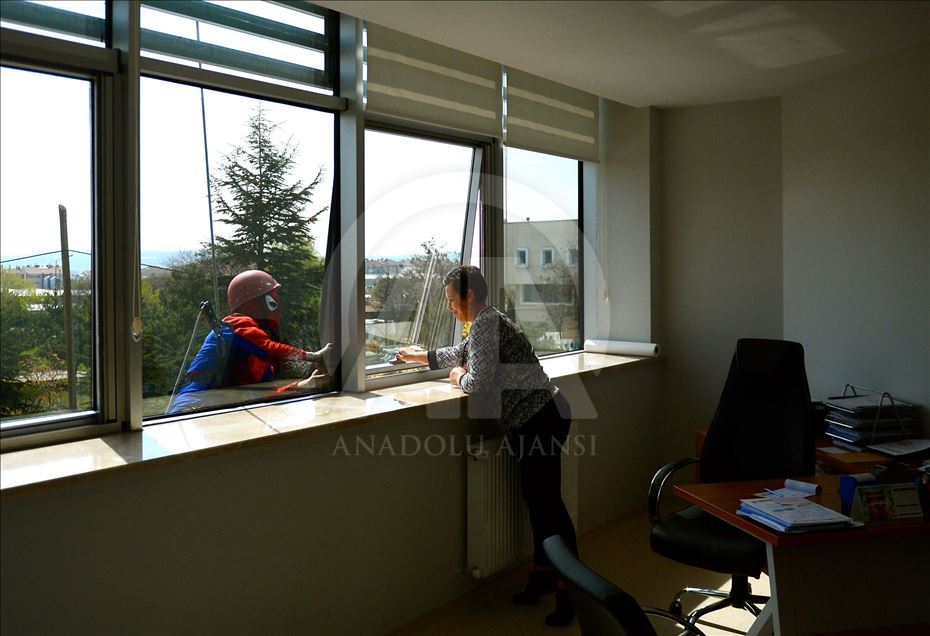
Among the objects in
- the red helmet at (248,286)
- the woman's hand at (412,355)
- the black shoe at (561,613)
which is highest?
the red helmet at (248,286)

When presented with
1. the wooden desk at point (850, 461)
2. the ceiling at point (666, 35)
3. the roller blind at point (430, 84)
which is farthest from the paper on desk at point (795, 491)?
the roller blind at point (430, 84)

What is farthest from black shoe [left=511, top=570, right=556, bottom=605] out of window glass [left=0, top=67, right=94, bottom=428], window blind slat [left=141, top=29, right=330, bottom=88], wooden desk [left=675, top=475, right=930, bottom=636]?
window blind slat [left=141, top=29, right=330, bottom=88]

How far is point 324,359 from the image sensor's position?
3631 mm

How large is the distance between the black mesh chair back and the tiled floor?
81 cm

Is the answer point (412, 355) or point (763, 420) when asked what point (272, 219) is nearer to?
point (412, 355)

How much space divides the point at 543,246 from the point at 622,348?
94cm

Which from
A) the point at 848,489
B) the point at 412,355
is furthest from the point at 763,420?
the point at 412,355

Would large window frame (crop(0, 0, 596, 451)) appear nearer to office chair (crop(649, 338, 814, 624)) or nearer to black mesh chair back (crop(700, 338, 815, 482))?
office chair (crop(649, 338, 814, 624))

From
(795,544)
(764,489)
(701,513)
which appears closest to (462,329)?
(701,513)

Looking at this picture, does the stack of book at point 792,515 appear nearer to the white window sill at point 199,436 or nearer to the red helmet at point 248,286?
the white window sill at point 199,436

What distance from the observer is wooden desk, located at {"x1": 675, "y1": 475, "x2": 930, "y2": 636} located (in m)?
2.50

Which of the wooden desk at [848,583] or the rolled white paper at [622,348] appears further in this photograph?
the rolled white paper at [622,348]

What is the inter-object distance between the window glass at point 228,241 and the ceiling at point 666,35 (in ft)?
2.31

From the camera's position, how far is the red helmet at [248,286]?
3.22 m
